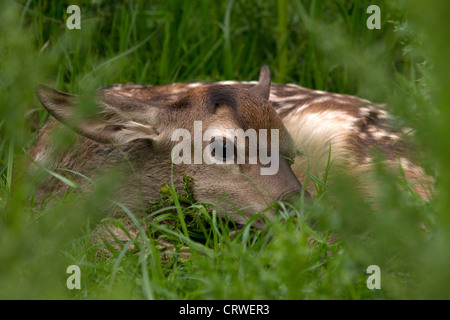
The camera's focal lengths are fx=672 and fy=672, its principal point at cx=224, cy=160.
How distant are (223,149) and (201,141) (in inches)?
7.1

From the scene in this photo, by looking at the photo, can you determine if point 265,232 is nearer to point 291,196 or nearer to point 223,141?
point 291,196

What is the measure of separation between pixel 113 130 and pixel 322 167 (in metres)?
1.30

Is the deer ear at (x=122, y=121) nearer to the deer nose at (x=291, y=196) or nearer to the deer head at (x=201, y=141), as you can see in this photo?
the deer head at (x=201, y=141)

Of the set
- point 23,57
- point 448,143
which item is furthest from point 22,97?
point 448,143

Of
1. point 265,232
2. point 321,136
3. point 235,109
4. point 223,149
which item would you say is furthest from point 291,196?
point 321,136

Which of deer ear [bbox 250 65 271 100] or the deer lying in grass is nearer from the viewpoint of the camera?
the deer lying in grass

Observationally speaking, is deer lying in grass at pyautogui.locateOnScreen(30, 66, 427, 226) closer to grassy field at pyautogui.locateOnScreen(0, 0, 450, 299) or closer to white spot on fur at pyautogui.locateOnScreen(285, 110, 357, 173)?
white spot on fur at pyautogui.locateOnScreen(285, 110, 357, 173)

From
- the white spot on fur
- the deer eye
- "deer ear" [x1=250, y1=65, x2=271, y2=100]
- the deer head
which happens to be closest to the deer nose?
the deer head

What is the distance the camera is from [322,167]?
13.7 ft

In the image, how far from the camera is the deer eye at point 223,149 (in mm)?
3705

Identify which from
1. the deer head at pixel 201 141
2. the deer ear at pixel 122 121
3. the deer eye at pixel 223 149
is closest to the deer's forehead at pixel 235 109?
the deer head at pixel 201 141

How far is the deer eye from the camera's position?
146 inches

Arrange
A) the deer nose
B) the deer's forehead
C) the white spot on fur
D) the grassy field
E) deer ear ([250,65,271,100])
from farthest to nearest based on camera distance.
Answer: deer ear ([250,65,271,100])
the white spot on fur
the deer's forehead
the deer nose
the grassy field

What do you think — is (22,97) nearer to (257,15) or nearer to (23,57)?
(23,57)
